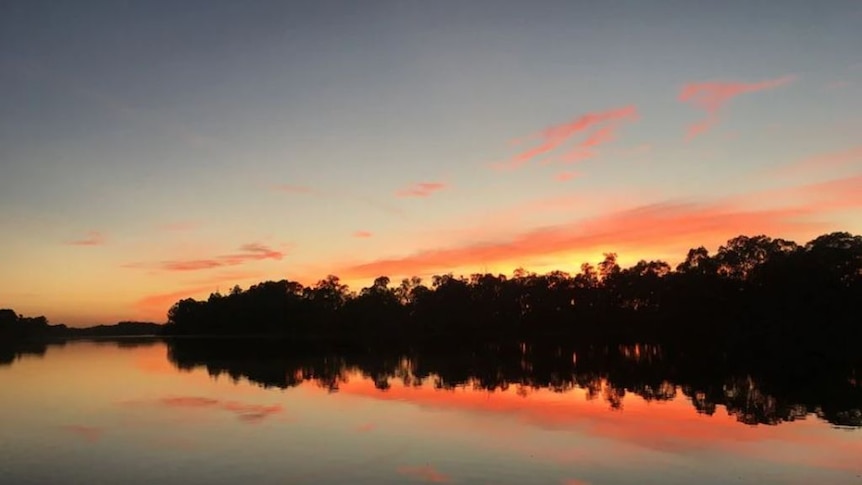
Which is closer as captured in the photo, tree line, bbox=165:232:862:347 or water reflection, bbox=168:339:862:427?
water reflection, bbox=168:339:862:427

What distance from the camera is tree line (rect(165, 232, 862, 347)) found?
2579 inches

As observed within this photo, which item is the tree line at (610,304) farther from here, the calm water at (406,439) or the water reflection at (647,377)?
the calm water at (406,439)

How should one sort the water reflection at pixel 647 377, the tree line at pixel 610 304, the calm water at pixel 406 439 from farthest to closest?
the tree line at pixel 610 304
the water reflection at pixel 647 377
the calm water at pixel 406 439

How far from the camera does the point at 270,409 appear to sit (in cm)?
2850

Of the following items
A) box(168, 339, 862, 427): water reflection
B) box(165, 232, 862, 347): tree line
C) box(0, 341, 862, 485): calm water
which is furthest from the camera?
box(165, 232, 862, 347): tree line

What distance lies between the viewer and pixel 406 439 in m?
21.3

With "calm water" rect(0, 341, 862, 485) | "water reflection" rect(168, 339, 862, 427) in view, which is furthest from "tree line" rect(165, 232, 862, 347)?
"calm water" rect(0, 341, 862, 485)

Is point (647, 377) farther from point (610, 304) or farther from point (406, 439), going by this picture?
point (610, 304)

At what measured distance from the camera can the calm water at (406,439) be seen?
54.7 feet

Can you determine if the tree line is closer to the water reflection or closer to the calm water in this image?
the water reflection

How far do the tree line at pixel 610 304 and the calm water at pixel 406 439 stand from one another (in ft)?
134

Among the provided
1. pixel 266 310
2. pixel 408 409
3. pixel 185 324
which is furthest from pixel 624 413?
pixel 185 324

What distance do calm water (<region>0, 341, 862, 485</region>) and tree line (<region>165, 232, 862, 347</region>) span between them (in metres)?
40.8

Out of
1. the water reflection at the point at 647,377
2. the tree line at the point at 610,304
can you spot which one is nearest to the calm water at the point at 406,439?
the water reflection at the point at 647,377
